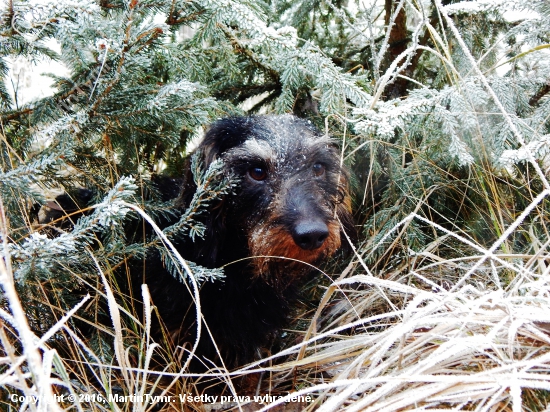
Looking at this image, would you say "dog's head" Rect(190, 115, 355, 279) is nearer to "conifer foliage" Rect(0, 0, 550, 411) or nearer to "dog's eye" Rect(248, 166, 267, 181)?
"dog's eye" Rect(248, 166, 267, 181)

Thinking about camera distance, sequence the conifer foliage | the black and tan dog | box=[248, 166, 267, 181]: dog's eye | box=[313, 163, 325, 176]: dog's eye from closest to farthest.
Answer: the conifer foliage → the black and tan dog → box=[248, 166, 267, 181]: dog's eye → box=[313, 163, 325, 176]: dog's eye

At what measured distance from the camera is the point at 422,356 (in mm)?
1680

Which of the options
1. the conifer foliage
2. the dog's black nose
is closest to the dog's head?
the dog's black nose

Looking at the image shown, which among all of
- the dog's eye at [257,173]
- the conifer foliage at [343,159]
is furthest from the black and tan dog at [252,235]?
the conifer foliage at [343,159]

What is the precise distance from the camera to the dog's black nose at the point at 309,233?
1.88 metres

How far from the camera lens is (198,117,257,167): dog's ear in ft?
7.43

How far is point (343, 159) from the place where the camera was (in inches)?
94.9

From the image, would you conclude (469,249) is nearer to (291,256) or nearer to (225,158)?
(291,256)

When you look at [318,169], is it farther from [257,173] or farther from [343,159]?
[257,173]

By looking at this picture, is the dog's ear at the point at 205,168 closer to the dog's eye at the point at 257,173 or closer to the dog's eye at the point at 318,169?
the dog's eye at the point at 257,173

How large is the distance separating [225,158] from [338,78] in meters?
0.61

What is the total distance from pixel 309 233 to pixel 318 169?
0.56m

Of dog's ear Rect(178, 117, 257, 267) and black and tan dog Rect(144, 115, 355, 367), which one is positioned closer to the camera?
black and tan dog Rect(144, 115, 355, 367)

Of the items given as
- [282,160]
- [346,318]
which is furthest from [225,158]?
[346,318]
